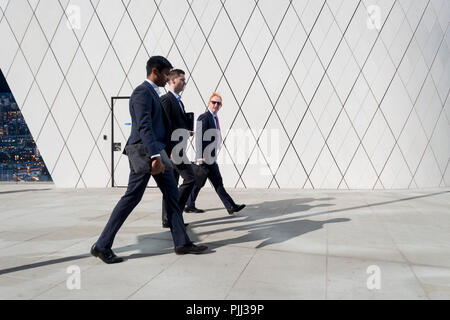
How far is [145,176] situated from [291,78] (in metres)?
6.63

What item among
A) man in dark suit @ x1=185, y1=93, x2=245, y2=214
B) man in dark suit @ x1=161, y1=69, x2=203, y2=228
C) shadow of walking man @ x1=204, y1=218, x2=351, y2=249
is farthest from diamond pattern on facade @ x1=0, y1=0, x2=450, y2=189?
man in dark suit @ x1=161, y1=69, x2=203, y2=228

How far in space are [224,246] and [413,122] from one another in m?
7.34

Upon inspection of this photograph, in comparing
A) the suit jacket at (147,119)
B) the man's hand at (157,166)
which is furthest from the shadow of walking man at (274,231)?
the suit jacket at (147,119)

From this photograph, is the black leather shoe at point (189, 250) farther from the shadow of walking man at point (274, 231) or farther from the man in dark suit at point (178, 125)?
the man in dark suit at point (178, 125)

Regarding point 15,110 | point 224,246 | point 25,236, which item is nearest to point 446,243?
point 224,246

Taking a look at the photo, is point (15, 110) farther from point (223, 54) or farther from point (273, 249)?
point (273, 249)

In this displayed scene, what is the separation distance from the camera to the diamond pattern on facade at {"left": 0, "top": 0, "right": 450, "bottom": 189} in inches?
348

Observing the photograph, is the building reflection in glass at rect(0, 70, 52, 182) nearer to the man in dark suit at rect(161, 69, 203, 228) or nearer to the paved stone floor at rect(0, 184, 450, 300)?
the paved stone floor at rect(0, 184, 450, 300)

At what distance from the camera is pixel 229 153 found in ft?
30.1

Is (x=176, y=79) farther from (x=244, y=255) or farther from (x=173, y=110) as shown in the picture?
(x=244, y=255)

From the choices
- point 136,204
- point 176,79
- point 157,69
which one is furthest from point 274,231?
point 157,69

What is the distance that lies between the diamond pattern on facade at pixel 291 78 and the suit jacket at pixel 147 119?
19.6 ft

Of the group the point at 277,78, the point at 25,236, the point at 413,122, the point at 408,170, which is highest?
the point at 277,78
